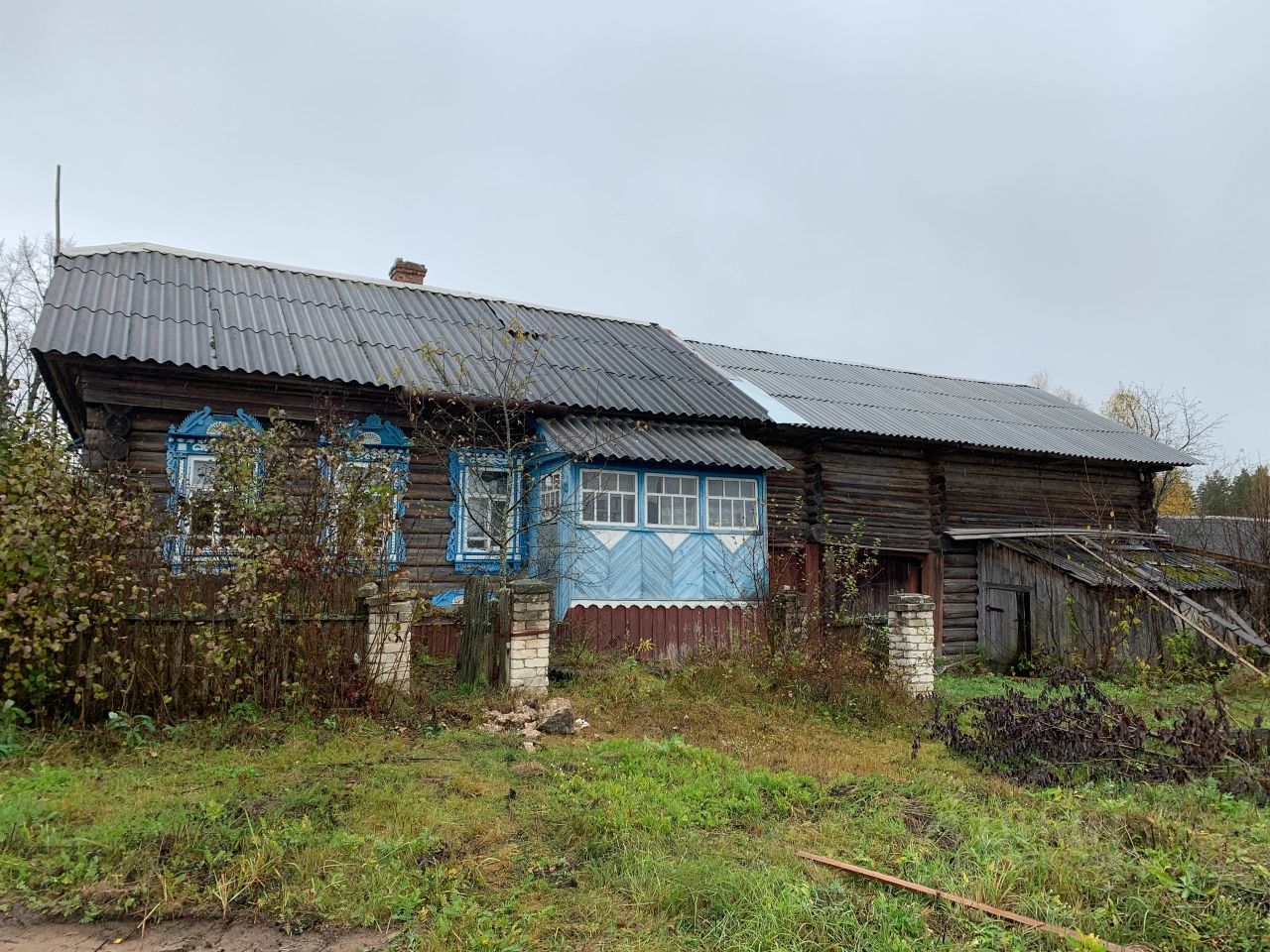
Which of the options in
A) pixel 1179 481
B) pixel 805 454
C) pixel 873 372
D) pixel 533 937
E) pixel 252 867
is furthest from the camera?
pixel 1179 481

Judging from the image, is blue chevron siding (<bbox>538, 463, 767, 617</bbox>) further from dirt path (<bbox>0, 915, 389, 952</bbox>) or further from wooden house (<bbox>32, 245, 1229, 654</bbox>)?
dirt path (<bbox>0, 915, 389, 952</bbox>)

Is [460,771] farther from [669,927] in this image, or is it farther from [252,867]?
[669,927]

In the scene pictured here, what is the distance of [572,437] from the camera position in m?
11.1

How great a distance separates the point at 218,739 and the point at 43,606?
144 cm

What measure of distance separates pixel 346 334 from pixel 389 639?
6.63m

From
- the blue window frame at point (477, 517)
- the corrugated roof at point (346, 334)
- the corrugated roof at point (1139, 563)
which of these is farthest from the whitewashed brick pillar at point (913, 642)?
the blue window frame at point (477, 517)

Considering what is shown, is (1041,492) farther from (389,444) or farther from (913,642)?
(389,444)

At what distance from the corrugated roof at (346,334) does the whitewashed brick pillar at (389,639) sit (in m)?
A: 3.67

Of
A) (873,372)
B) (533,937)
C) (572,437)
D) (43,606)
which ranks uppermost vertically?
(873,372)

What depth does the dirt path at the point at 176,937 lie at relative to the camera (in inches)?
129

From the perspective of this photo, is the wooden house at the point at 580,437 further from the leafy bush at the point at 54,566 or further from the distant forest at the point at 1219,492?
the distant forest at the point at 1219,492

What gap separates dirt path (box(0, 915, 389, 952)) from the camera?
3285mm

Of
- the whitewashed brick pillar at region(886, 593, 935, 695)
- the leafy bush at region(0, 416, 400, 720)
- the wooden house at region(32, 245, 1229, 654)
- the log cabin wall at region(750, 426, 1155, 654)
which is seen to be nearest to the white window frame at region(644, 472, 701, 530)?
the wooden house at region(32, 245, 1229, 654)

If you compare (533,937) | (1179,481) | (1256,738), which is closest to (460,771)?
(533,937)
